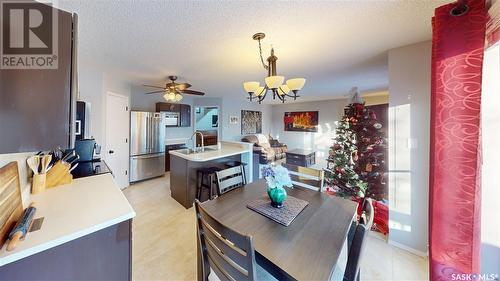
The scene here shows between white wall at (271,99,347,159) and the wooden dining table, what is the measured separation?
5540mm

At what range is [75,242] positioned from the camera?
0.91 metres

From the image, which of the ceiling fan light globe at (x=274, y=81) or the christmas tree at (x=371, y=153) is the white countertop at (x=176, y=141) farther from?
the christmas tree at (x=371, y=153)

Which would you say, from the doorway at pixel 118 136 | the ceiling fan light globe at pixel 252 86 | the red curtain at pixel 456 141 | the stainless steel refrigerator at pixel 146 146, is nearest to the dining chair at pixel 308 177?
the red curtain at pixel 456 141

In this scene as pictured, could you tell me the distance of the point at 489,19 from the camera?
1.24m

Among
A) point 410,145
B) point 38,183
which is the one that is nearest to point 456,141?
point 410,145

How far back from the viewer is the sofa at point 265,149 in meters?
5.79

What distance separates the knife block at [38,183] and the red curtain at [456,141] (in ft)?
9.67

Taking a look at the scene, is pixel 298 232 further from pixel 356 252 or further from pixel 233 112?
pixel 233 112

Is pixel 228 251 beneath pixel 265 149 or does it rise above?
beneath

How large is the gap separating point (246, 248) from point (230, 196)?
2.76ft

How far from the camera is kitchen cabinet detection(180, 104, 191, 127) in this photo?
222 inches

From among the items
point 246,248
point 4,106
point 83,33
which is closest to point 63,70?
point 4,106

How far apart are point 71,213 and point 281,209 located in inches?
50.6

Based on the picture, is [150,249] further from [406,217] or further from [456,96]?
[456,96]
